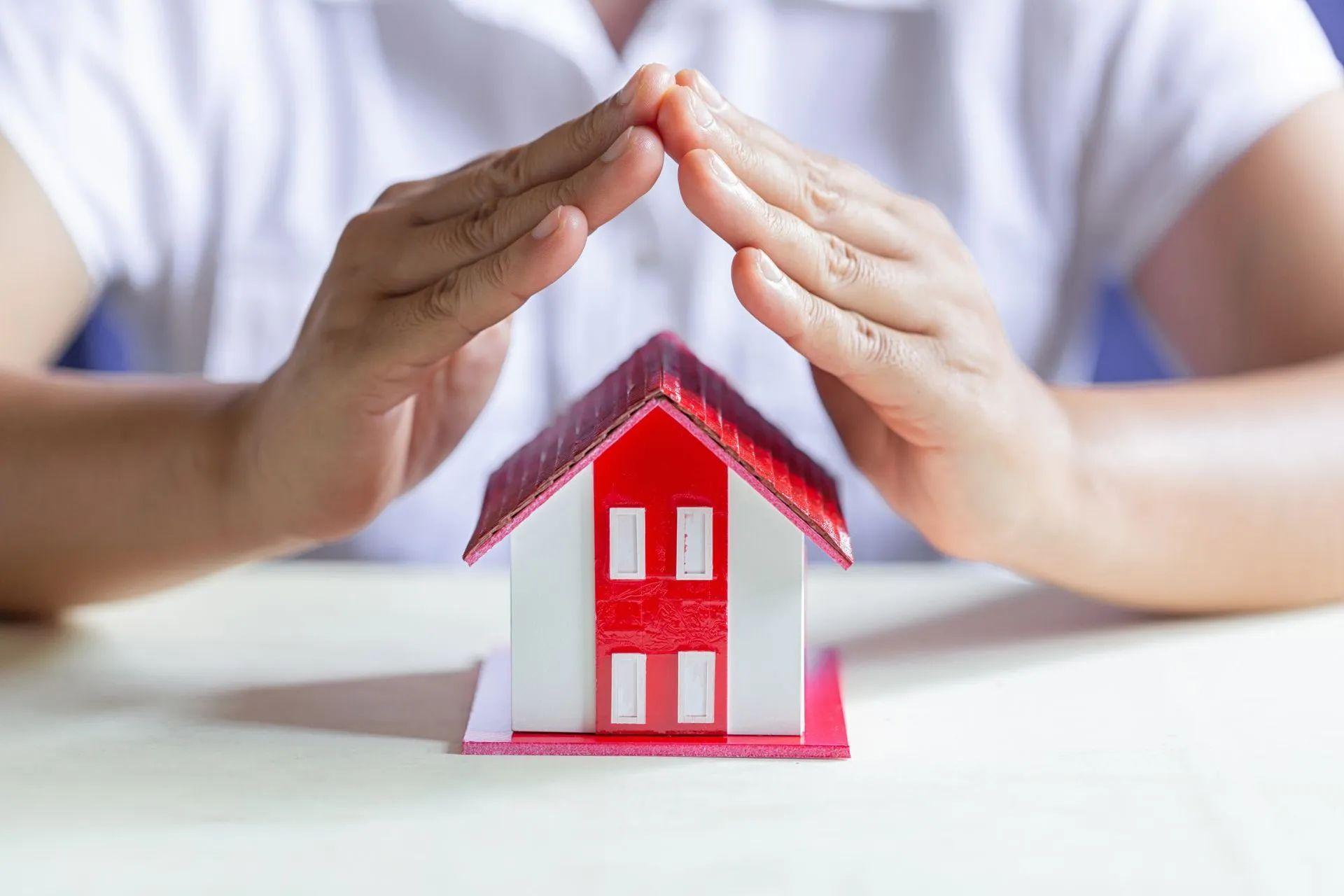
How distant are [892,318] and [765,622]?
15 centimetres

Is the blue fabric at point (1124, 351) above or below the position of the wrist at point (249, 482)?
above

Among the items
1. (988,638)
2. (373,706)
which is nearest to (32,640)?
(373,706)

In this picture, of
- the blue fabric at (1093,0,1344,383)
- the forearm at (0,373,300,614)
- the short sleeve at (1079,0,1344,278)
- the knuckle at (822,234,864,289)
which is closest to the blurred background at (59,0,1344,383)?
the blue fabric at (1093,0,1344,383)

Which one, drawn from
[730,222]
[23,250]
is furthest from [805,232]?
[23,250]

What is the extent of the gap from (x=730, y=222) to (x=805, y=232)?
1.6 inches

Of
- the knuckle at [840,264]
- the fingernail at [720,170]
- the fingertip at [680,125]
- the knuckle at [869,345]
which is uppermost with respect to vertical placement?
the fingertip at [680,125]

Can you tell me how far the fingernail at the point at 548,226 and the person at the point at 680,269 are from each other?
0.06m

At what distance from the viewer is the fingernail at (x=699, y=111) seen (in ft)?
1.98

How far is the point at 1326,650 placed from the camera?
76cm

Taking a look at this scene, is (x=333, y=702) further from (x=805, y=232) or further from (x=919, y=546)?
(x=919, y=546)

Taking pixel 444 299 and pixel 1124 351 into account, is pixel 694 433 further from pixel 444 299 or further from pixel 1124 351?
pixel 1124 351

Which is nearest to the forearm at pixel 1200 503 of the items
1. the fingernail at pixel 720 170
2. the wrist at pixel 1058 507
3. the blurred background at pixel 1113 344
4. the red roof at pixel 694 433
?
the wrist at pixel 1058 507

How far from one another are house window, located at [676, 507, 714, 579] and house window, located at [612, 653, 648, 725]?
0.15ft

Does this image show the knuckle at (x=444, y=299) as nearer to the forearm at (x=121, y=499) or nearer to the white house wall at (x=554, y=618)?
the white house wall at (x=554, y=618)
